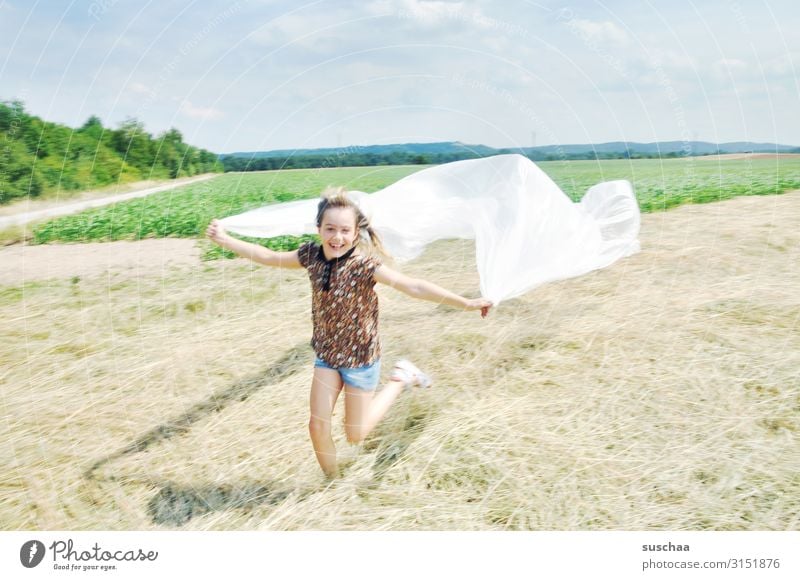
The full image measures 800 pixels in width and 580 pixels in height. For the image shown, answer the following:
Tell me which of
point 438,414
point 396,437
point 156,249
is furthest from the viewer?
point 156,249

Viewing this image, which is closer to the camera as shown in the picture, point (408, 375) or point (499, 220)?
point (408, 375)

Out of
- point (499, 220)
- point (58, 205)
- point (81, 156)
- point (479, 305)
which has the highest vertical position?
point (81, 156)

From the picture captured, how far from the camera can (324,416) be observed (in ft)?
8.84

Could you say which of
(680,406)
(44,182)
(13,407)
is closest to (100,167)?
(44,182)

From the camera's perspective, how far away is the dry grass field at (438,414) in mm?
2639

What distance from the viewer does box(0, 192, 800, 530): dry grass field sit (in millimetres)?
2639

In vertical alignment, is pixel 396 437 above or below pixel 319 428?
below

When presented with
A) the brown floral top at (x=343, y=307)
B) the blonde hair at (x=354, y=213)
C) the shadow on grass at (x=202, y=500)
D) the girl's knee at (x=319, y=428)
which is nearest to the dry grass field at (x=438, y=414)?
the shadow on grass at (x=202, y=500)

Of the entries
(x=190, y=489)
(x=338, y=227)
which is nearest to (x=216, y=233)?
(x=338, y=227)

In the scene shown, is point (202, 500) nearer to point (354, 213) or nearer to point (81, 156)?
point (354, 213)

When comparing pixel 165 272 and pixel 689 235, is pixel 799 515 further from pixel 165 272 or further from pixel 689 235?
pixel 165 272

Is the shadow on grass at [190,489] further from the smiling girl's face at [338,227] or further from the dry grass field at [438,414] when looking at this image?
the smiling girl's face at [338,227]

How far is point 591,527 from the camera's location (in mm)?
2568

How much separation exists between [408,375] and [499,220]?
147 centimetres
